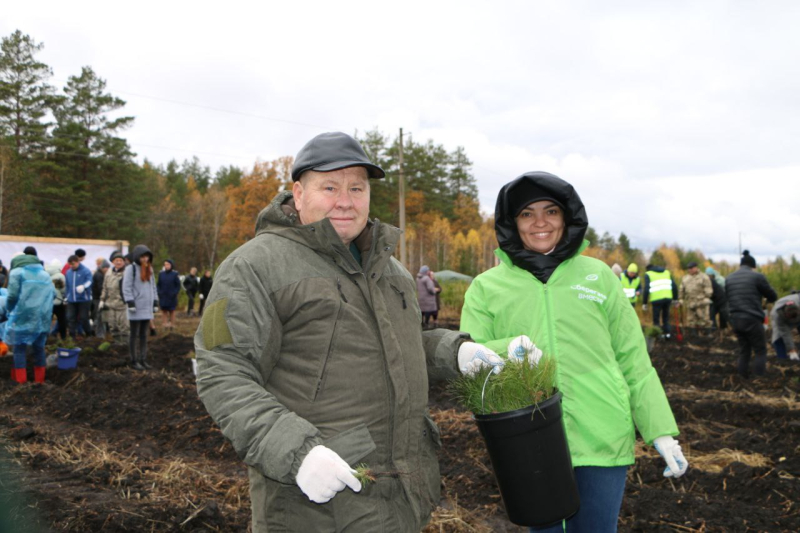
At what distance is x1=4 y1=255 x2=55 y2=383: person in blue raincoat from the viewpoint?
7.32 meters

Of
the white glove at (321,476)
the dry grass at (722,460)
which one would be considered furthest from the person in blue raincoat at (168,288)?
the white glove at (321,476)

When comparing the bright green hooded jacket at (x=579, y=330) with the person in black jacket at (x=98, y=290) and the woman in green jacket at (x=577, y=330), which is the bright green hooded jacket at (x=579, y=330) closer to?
the woman in green jacket at (x=577, y=330)

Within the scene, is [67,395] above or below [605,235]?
below

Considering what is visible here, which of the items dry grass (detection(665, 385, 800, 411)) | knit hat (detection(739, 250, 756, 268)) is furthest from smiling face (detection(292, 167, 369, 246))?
knit hat (detection(739, 250, 756, 268))

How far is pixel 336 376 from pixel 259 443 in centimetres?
30

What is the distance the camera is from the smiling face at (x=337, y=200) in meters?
1.93

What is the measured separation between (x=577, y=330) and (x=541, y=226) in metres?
0.45

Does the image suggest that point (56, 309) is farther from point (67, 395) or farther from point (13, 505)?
point (13, 505)

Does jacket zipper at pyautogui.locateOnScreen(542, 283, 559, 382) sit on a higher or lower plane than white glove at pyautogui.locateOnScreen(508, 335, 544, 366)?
higher

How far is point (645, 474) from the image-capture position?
4652 mm

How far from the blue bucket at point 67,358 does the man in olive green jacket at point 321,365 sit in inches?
302

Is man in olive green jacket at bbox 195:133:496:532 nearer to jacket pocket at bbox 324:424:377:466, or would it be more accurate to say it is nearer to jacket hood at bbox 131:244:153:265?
jacket pocket at bbox 324:424:377:466

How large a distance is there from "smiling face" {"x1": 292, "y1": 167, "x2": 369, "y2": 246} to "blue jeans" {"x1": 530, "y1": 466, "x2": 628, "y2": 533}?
127 centimetres

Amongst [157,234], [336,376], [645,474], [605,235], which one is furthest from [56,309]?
[605,235]
